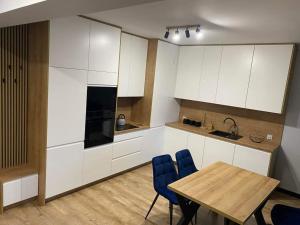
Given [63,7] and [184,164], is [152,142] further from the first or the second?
[63,7]

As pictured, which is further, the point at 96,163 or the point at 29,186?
the point at 96,163

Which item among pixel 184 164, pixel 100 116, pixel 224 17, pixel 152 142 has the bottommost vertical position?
pixel 152 142

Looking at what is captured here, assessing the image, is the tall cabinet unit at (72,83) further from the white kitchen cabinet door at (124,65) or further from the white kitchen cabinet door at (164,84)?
the white kitchen cabinet door at (164,84)

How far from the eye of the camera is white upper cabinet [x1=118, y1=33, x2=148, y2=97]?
3949mm

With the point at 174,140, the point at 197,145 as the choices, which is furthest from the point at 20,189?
the point at 197,145

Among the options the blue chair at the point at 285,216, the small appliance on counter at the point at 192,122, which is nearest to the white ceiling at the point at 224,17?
the small appliance on counter at the point at 192,122

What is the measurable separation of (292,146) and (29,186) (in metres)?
4.00

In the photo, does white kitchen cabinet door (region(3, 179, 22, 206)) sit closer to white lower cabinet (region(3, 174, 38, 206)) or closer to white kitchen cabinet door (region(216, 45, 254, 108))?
white lower cabinet (region(3, 174, 38, 206))

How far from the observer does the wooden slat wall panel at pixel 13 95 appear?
2.91m

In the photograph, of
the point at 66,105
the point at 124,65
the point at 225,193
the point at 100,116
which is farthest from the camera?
the point at 124,65

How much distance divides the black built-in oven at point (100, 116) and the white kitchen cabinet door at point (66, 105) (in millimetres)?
109

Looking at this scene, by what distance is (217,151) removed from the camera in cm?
416

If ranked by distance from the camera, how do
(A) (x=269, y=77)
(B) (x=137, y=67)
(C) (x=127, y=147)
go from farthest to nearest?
(B) (x=137, y=67)
(C) (x=127, y=147)
(A) (x=269, y=77)

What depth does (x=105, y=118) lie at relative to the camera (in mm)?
3594
